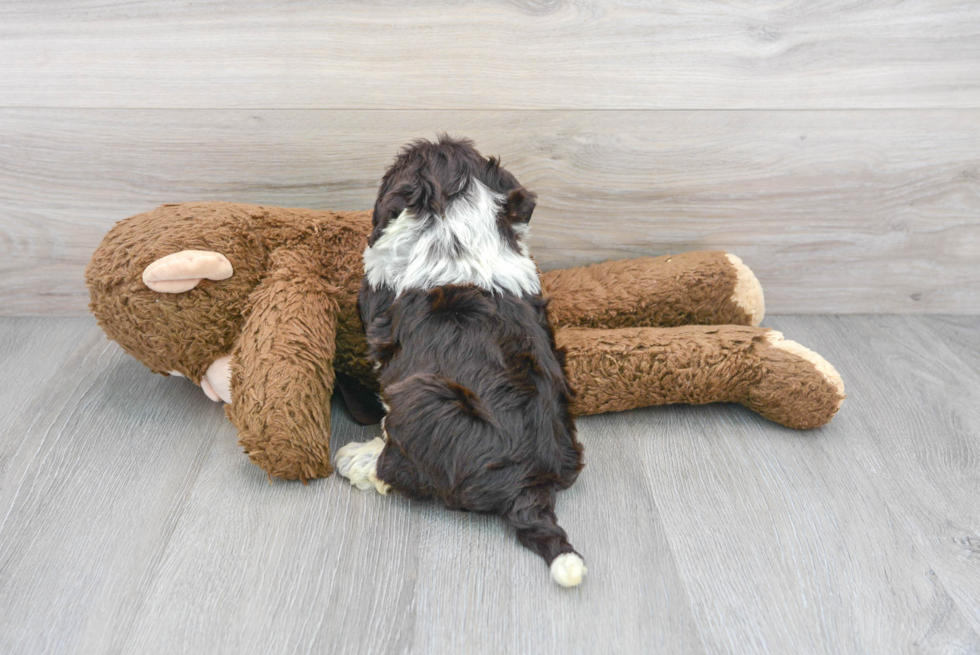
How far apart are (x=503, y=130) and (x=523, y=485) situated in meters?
1.01

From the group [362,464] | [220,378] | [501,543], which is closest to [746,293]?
[501,543]

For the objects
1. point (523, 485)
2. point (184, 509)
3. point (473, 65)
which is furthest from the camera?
point (473, 65)

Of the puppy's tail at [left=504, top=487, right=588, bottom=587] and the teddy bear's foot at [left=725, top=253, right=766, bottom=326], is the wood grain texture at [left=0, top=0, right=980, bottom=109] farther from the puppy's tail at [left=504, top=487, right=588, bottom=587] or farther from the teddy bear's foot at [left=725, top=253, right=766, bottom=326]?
the puppy's tail at [left=504, top=487, right=588, bottom=587]

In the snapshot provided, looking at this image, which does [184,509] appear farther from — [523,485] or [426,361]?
[523,485]

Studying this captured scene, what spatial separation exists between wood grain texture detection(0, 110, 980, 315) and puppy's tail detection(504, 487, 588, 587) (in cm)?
92

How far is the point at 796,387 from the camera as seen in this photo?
155cm

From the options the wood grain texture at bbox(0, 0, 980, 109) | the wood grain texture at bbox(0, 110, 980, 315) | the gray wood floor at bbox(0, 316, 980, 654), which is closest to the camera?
the gray wood floor at bbox(0, 316, 980, 654)

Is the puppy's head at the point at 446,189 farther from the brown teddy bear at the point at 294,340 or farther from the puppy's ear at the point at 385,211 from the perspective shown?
the brown teddy bear at the point at 294,340

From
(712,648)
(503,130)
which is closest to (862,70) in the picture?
(503,130)

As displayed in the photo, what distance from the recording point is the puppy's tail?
1.16 meters

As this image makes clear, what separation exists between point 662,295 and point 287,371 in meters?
0.94

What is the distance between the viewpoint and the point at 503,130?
186 centimetres

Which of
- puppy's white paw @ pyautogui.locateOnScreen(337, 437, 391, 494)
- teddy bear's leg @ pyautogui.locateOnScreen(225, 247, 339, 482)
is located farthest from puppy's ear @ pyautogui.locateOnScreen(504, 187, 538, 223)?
puppy's white paw @ pyautogui.locateOnScreen(337, 437, 391, 494)

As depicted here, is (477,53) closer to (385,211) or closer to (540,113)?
(540,113)
